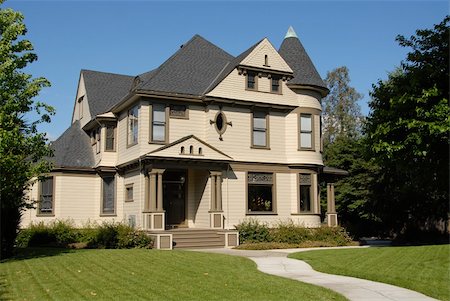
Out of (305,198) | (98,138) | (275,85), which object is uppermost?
(275,85)

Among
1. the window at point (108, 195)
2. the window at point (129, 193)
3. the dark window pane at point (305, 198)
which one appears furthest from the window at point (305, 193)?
the window at point (108, 195)

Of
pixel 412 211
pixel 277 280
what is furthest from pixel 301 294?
pixel 412 211

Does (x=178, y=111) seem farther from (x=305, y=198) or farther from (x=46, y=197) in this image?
(x=46, y=197)

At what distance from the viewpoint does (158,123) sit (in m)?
24.0

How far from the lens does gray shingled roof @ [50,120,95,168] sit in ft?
89.3

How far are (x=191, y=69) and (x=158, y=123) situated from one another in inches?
162

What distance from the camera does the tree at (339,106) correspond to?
53.0 meters

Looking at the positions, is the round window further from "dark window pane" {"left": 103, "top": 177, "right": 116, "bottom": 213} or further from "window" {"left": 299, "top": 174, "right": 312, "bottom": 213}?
"dark window pane" {"left": 103, "top": 177, "right": 116, "bottom": 213}

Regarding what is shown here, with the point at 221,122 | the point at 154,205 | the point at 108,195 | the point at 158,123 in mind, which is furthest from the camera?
the point at 108,195

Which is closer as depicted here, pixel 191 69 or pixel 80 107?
pixel 191 69

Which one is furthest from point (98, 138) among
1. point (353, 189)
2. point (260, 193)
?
point (353, 189)

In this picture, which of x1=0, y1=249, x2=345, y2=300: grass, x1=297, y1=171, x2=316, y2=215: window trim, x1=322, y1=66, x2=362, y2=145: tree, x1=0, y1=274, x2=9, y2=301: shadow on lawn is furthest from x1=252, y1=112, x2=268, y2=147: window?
x1=322, y1=66, x2=362, y2=145: tree

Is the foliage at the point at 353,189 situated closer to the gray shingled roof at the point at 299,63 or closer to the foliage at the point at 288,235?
the gray shingled roof at the point at 299,63

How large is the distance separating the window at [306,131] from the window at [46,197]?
13.3 meters
